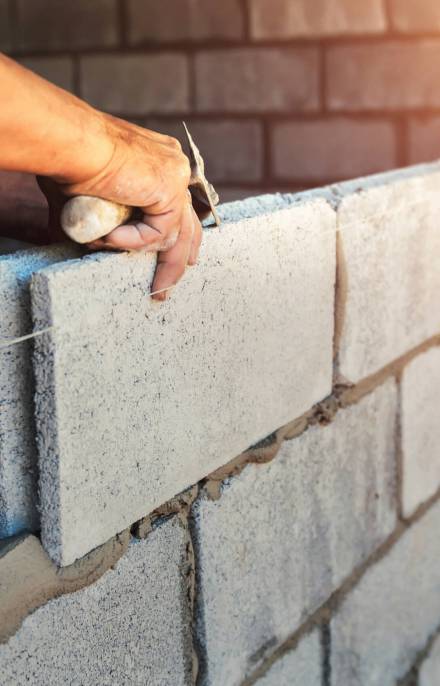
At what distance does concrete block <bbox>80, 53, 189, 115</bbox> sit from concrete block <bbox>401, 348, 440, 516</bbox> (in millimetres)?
A: 2511

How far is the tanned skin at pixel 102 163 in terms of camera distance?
1101 millimetres

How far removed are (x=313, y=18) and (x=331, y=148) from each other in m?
0.56

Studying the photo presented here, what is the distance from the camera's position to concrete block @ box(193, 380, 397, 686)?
1.66 meters

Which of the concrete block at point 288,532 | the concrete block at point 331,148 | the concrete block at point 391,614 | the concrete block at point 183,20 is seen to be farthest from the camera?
the concrete block at point 183,20

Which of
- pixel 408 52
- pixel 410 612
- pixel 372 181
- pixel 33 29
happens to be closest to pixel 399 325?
pixel 372 181

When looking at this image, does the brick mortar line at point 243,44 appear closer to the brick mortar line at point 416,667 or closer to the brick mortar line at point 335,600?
the brick mortar line at point 335,600

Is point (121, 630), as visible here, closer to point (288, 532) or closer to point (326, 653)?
point (288, 532)

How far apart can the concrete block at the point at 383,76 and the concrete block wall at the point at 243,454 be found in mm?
1738

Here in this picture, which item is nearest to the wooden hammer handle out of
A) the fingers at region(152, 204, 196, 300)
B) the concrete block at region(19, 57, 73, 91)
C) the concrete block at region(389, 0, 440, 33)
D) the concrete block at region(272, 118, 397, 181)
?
the fingers at region(152, 204, 196, 300)

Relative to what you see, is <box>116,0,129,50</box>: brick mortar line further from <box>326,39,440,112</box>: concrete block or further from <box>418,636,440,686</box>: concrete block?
<box>418,636,440,686</box>: concrete block

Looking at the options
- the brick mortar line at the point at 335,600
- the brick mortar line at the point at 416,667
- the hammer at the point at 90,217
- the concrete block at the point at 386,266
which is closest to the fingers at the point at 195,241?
the hammer at the point at 90,217

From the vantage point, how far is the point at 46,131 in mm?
1127

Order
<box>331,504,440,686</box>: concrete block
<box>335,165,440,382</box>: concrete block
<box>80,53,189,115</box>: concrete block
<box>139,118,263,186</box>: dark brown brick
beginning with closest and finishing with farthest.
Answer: <box>335,165,440,382</box>: concrete block → <box>331,504,440,686</box>: concrete block → <box>139,118,263,186</box>: dark brown brick → <box>80,53,189,115</box>: concrete block

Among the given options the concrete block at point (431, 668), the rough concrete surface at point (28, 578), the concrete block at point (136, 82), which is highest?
the concrete block at point (136, 82)
